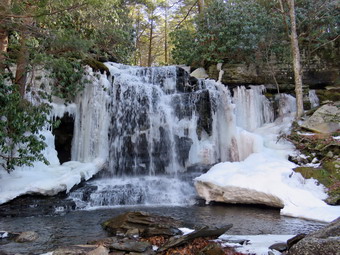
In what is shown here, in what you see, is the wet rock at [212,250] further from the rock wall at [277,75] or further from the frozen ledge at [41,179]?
the rock wall at [277,75]

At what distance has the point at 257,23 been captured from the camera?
55.8 ft

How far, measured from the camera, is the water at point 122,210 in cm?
622

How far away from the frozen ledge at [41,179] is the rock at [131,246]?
558 cm

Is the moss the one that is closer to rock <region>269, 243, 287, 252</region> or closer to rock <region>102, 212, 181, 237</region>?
rock <region>102, 212, 181, 237</region>

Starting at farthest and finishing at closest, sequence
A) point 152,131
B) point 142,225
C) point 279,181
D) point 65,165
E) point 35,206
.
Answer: point 152,131
point 65,165
point 279,181
point 35,206
point 142,225

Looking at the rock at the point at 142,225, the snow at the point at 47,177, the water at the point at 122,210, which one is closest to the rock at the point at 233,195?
the water at the point at 122,210

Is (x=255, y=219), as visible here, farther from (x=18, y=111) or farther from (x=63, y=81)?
(x=63, y=81)

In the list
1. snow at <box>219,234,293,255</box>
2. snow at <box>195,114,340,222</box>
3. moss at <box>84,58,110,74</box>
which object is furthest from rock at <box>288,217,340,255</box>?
moss at <box>84,58,110,74</box>

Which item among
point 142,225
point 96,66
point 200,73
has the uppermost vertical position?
point 200,73

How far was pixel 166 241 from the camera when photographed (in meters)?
5.57

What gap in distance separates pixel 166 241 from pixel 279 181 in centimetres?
552

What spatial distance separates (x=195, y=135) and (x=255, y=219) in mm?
6502

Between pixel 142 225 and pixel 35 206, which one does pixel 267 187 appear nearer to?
pixel 142 225

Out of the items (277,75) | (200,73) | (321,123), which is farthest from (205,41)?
(321,123)
